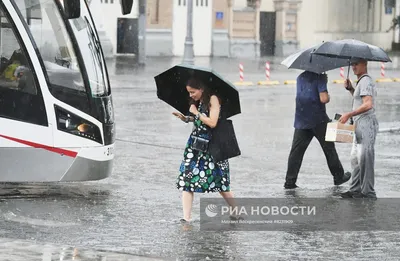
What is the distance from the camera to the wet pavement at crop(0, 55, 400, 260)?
9773 mm

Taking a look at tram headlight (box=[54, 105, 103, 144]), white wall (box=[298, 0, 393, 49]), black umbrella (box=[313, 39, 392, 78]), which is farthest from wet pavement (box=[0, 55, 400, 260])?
white wall (box=[298, 0, 393, 49])

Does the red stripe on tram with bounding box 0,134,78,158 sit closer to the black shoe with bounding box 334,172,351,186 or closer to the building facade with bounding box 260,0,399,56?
the black shoe with bounding box 334,172,351,186

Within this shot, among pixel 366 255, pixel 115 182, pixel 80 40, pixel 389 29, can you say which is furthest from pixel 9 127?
pixel 389 29

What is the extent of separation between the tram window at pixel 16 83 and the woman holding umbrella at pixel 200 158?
6.50ft

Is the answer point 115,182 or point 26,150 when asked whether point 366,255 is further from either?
point 115,182

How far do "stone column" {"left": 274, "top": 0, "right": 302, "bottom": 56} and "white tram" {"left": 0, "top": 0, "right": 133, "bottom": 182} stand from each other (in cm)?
5019

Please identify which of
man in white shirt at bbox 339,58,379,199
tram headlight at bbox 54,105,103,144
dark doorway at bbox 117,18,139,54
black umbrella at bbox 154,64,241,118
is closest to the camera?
black umbrella at bbox 154,64,241,118

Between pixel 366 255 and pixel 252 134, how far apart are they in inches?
446

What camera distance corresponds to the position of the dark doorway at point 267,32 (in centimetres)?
6284

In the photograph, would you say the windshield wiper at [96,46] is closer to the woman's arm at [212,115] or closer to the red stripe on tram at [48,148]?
the red stripe on tram at [48,148]

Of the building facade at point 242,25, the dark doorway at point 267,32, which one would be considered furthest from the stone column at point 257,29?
the dark doorway at point 267,32

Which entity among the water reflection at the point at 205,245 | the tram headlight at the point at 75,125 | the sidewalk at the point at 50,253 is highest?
the tram headlight at the point at 75,125

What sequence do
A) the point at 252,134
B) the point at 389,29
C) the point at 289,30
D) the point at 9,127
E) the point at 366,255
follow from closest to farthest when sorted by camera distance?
1. the point at 366,255
2. the point at 9,127
3. the point at 252,134
4. the point at 289,30
5. the point at 389,29

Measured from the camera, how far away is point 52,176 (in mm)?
12445
